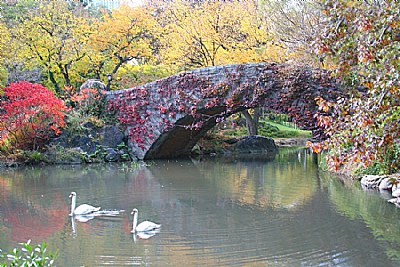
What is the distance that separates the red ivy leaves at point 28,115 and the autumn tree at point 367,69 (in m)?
12.1

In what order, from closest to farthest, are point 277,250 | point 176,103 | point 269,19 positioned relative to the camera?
point 277,250
point 176,103
point 269,19

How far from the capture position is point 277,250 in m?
6.36

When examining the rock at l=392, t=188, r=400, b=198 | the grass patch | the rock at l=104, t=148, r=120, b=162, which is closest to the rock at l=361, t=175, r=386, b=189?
the rock at l=392, t=188, r=400, b=198

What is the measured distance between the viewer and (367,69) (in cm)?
503

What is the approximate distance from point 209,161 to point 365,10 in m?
13.3

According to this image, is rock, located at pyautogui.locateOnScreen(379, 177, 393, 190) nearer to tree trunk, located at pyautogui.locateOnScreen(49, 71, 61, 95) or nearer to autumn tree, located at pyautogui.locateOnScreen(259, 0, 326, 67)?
autumn tree, located at pyautogui.locateOnScreen(259, 0, 326, 67)

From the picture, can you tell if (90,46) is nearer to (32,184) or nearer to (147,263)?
(32,184)

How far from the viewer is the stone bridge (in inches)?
508

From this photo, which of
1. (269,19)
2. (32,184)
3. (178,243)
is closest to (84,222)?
(178,243)

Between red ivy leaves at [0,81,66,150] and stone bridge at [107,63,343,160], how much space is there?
2.57 m

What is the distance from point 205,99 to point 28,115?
5624mm

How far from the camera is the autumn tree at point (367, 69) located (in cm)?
427

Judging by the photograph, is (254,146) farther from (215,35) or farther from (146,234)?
(146,234)

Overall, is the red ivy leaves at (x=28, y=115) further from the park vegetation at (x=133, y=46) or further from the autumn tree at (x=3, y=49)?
the autumn tree at (x=3, y=49)
